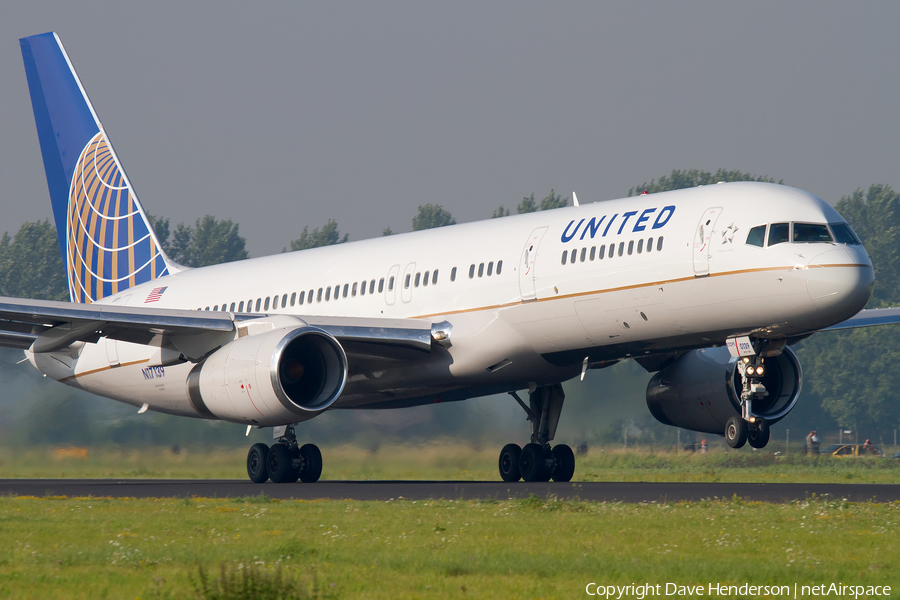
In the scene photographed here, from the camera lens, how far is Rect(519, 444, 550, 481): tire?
23.7 metres

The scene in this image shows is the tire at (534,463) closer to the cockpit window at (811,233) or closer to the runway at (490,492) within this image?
the runway at (490,492)

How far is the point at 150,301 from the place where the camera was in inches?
1105

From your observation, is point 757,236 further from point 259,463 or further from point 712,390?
point 259,463

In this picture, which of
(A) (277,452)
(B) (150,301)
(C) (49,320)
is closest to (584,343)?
(A) (277,452)

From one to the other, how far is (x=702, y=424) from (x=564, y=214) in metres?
5.67

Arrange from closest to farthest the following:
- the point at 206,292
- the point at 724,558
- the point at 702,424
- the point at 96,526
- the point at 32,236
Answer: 1. the point at 724,558
2. the point at 96,526
3. the point at 702,424
4. the point at 206,292
5. the point at 32,236

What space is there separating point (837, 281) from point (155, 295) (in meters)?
17.1

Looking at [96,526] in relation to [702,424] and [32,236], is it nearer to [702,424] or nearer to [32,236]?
[702,424]

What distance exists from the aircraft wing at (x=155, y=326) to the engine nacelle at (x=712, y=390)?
5.68m

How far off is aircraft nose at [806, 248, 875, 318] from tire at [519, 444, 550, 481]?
7877 millimetres

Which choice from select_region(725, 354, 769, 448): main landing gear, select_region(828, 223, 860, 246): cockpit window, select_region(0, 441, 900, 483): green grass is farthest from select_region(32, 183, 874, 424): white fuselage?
select_region(0, 441, 900, 483): green grass

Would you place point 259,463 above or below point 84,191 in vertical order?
below

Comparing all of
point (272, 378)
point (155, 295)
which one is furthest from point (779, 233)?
point (155, 295)

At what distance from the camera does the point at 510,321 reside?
68.5ft
